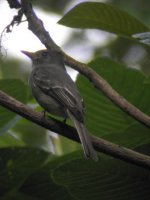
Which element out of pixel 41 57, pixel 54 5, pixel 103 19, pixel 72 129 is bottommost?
pixel 54 5

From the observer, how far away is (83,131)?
3.01m

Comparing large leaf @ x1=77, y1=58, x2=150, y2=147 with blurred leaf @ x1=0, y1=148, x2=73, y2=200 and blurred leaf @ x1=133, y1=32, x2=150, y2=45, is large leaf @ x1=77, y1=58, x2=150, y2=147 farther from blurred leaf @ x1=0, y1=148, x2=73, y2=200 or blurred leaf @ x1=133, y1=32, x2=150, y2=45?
blurred leaf @ x1=0, y1=148, x2=73, y2=200

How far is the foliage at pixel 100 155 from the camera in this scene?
2801mm

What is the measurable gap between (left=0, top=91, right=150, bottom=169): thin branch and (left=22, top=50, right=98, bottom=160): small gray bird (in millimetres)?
93

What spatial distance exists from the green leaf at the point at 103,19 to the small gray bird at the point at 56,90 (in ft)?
0.89

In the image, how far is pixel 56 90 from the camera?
12.4 feet

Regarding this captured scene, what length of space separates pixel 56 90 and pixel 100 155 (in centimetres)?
91

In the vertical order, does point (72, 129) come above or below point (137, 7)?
above

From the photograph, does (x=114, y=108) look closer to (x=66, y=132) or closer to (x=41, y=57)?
(x=66, y=132)

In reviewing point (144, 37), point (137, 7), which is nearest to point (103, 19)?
point (144, 37)

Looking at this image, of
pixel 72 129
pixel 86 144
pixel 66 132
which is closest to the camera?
pixel 86 144

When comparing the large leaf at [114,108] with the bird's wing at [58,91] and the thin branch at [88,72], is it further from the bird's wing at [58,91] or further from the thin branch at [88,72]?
the thin branch at [88,72]

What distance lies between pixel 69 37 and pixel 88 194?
3.04 m

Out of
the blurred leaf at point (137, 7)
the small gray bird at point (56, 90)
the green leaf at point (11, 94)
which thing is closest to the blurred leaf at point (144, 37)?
the small gray bird at point (56, 90)
